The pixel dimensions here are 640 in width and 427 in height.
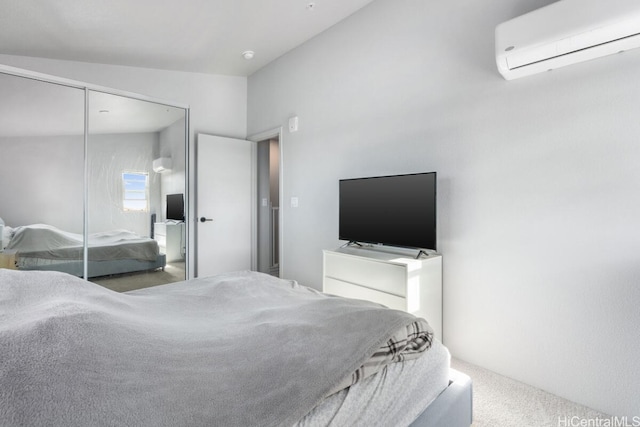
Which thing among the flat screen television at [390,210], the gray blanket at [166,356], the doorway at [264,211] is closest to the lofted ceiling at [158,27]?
the doorway at [264,211]

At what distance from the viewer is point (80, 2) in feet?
8.55

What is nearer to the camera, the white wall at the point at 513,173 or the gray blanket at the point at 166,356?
the gray blanket at the point at 166,356

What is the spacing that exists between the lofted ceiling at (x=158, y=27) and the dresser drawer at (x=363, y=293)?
2427 millimetres

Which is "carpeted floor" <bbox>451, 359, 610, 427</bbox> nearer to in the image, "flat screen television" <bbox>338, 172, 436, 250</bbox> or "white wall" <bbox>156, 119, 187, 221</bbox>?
"flat screen television" <bbox>338, 172, 436, 250</bbox>

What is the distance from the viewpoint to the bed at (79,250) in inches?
114

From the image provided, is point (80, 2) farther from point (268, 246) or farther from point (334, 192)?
point (268, 246)

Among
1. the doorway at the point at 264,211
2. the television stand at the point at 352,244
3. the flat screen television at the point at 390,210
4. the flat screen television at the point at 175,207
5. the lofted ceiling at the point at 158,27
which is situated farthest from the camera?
the doorway at the point at 264,211

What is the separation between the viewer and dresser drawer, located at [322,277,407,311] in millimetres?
2291

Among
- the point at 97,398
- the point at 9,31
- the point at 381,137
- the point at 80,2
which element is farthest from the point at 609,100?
the point at 9,31

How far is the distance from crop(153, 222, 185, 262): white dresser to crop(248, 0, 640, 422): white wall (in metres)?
2.08

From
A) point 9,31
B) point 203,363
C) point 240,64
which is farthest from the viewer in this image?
point 240,64

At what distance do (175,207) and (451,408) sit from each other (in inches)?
134

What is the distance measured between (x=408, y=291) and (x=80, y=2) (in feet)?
10.8

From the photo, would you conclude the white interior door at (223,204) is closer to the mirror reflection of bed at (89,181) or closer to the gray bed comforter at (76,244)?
the mirror reflection of bed at (89,181)
